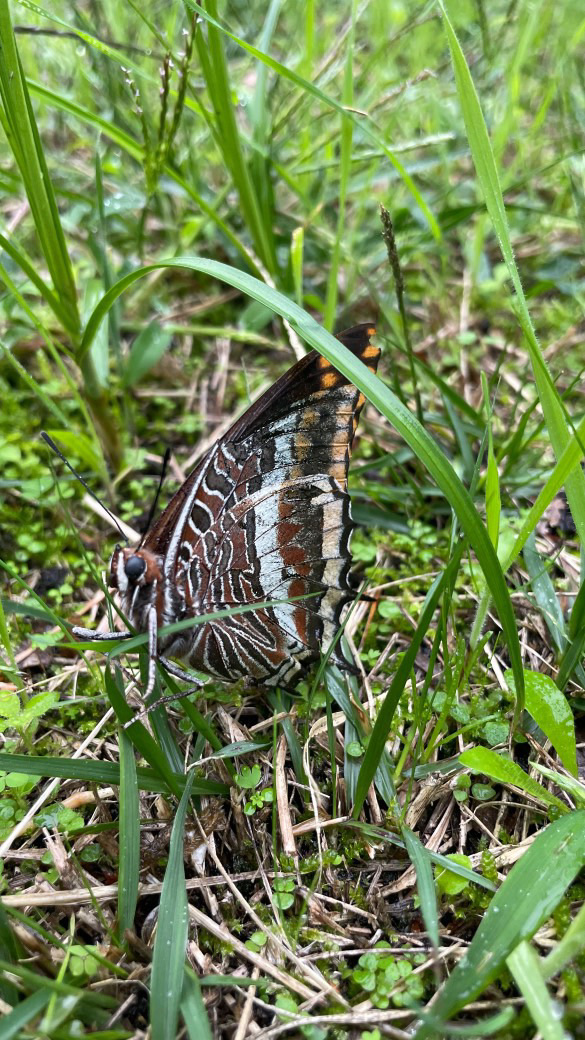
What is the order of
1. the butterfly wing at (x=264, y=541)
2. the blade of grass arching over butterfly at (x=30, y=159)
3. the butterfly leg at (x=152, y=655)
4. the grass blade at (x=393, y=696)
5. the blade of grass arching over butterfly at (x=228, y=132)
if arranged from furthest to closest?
the blade of grass arching over butterfly at (x=228, y=132) < the butterfly wing at (x=264, y=541) < the blade of grass arching over butterfly at (x=30, y=159) < the butterfly leg at (x=152, y=655) < the grass blade at (x=393, y=696)

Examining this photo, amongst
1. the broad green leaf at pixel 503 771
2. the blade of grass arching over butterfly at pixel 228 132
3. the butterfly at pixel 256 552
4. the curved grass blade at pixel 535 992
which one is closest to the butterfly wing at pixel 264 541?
the butterfly at pixel 256 552

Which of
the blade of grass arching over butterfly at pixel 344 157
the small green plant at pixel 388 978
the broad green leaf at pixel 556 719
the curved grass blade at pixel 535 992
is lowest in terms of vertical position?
the small green plant at pixel 388 978

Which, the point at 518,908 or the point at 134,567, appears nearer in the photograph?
the point at 518,908

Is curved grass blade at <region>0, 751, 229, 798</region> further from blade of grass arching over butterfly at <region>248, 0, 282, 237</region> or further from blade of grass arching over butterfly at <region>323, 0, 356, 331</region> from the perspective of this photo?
blade of grass arching over butterfly at <region>248, 0, 282, 237</region>

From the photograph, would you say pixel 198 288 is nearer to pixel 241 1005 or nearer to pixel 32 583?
pixel 32 583

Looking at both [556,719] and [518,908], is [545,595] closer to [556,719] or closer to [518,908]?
[556,719]

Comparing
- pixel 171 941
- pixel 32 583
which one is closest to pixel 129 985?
pixel 171 941

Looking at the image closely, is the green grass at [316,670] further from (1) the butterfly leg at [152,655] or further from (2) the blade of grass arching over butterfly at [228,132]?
(1) the butterfly leg at [152,655]

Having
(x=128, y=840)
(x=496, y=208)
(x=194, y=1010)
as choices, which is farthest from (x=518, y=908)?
(x=496, y=208)
